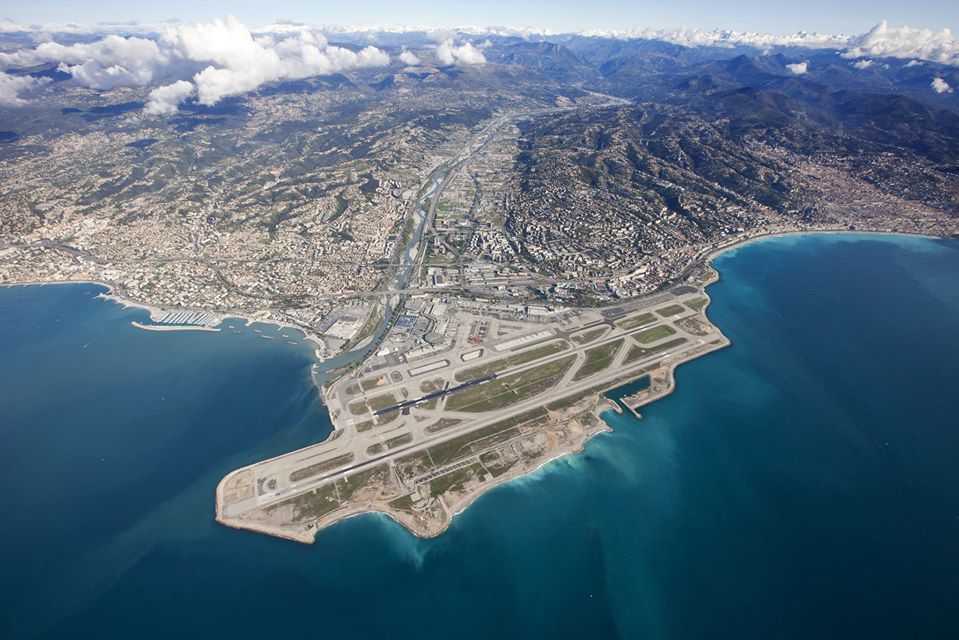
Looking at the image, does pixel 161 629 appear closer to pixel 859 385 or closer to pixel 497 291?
pixel 497 291

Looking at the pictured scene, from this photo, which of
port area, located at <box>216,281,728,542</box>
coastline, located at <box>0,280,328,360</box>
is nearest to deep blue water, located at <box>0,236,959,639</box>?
port area, located at <box>216,281,728,542</box>

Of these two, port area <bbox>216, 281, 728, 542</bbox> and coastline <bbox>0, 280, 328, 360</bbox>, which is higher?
port area <bbox>216, 281, 728, 542</bbox>

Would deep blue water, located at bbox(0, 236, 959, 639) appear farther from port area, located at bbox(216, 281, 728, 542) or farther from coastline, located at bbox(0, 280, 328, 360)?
coastline, located at bbox(0, 280, 328, 360)

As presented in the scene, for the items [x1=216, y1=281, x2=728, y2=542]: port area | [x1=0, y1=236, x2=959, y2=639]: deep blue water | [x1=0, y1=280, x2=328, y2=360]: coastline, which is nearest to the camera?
[x1=0, y1=236, x2=959, y2=639]: deep blue water

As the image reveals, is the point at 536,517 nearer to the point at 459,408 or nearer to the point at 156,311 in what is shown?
the point at 459,408

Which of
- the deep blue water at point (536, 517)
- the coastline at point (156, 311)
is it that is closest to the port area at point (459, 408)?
the deep blue water at point (536, 517)

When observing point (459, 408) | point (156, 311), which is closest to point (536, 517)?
point (459, 408)
